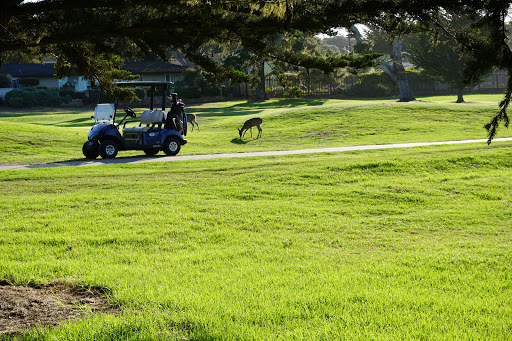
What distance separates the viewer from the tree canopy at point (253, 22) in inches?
180

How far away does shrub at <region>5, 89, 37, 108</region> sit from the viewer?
152ft

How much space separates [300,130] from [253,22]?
2157 centimetres

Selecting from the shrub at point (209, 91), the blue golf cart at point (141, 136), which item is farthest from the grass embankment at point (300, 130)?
the shrub at point (209, 91)

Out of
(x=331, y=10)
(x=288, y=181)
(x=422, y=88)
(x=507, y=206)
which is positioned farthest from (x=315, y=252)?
(x=422, y=88)

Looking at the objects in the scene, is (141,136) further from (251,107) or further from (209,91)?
(209,91)

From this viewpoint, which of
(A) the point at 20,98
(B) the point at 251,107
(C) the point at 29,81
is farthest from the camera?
(C) the point at 29,81

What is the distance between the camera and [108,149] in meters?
16.9

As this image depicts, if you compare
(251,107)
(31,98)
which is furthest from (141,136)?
(31,98)

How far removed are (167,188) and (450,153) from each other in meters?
8.33

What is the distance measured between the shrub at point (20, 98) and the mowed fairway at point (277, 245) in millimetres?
36193

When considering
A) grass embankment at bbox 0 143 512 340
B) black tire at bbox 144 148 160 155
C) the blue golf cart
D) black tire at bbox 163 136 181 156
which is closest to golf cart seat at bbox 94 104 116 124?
the blue golf cart

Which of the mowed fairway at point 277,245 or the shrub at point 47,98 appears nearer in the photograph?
the mowed fairway at point 277,245

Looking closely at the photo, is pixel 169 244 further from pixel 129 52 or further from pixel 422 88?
pixel 422 88

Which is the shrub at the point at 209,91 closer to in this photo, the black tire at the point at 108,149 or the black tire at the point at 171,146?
the black tire at the point at 171,146
